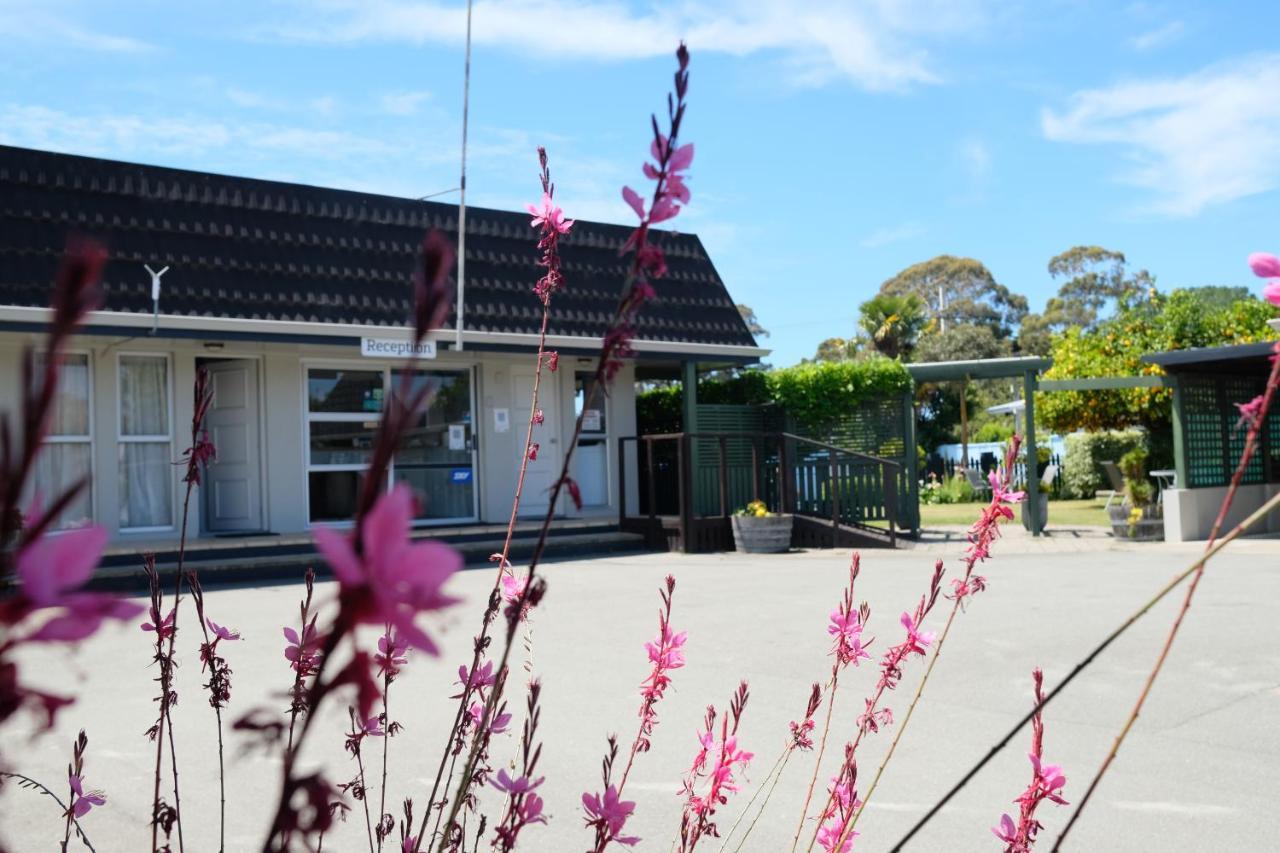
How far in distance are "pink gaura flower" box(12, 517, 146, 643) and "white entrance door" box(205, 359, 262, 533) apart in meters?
15.6

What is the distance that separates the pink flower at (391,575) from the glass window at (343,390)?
1581cm

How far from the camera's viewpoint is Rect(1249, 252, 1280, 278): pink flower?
141 centimetres

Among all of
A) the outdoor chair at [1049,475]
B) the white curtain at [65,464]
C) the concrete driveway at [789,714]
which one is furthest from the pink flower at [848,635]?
the outdoor chair at [1049,475]

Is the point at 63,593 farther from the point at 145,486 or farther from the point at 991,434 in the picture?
the point at 991,434

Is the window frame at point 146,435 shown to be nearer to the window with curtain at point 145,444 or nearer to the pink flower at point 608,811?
the window with curtain at point 145,444

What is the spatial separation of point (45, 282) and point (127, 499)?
9.27 feet

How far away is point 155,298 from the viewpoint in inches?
531

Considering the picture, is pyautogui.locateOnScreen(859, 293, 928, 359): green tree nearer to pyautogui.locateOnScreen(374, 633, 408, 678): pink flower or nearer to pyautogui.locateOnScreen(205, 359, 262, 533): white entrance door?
pyautogui.locateOnScreen(205, 359, 262, 533): white entrance door

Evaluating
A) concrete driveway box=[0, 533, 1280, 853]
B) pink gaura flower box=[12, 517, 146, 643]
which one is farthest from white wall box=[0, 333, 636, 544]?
pink gaura flower box=[12, 517, 146, 643]

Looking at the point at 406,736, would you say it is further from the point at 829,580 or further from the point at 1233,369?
the point at 1233,369

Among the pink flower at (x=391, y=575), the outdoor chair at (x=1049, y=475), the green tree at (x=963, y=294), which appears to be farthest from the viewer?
the green tree at (x=963, y=294)

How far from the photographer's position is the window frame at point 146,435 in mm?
14211

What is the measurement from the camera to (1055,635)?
8.48 meters

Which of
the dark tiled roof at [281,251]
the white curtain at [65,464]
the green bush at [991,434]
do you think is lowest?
the white curtain at [65,464]
